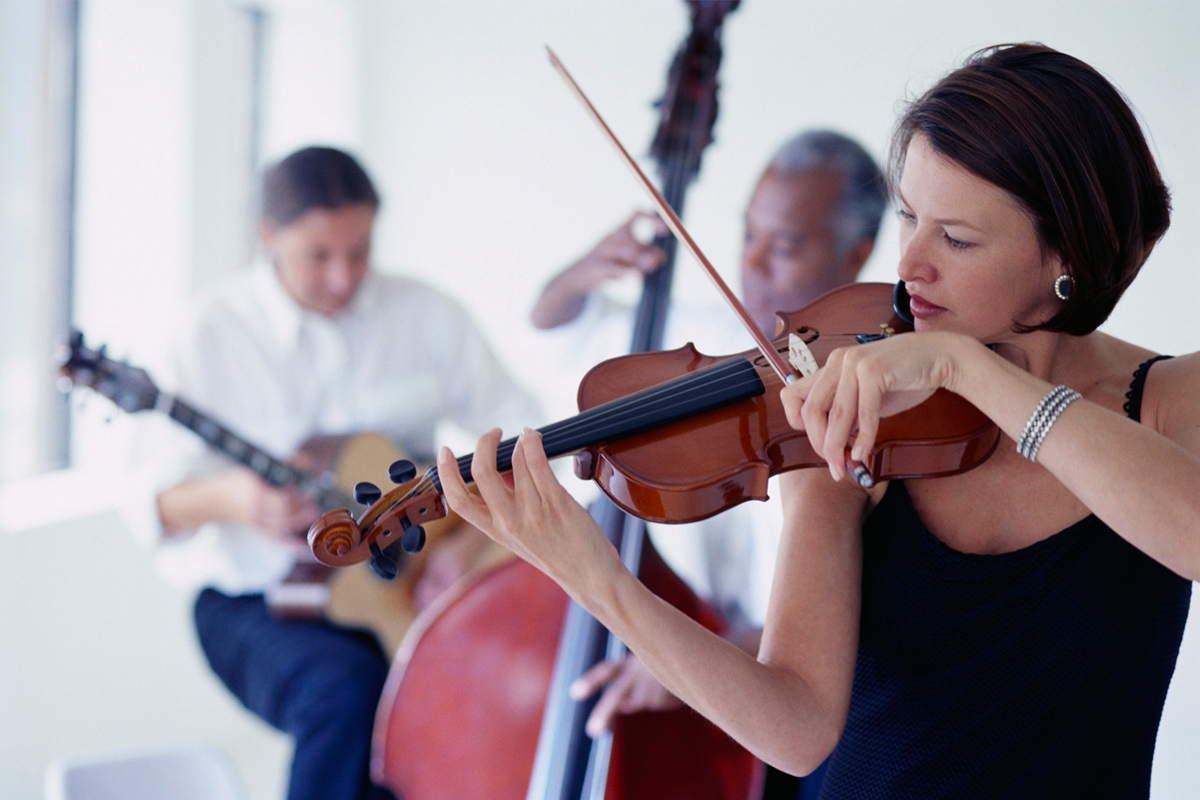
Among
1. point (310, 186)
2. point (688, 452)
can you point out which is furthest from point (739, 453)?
point (310, 186)

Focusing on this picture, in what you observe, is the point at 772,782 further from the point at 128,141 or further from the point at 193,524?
the point at 128,141

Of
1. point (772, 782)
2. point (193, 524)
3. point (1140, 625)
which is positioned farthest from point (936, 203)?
point (193, 524)

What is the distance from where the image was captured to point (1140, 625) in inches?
31.8

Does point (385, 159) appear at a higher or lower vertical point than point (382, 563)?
higher

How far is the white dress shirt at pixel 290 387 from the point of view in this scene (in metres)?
2.08

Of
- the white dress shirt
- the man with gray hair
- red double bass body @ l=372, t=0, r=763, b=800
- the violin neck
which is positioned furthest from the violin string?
the white dress shirt

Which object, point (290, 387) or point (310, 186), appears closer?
point (310, 186)

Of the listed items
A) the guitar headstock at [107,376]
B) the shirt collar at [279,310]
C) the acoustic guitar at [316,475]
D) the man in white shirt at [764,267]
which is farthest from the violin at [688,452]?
the shirt collar at [279,310]

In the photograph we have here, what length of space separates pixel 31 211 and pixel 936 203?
2.43m

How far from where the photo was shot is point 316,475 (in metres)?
2.12

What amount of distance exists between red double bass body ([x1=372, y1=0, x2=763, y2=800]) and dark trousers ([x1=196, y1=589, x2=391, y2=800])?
1.58 ft

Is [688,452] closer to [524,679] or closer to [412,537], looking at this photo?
[412,537]

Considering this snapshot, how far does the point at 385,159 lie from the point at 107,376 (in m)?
1.49

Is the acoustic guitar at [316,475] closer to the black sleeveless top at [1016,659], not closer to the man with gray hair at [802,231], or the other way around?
the man with gray hair at [802,231]
